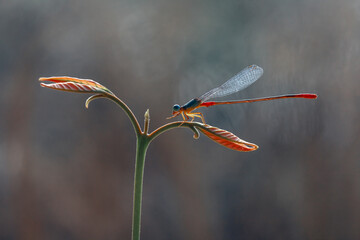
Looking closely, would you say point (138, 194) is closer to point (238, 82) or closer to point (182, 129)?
point (238, 82)

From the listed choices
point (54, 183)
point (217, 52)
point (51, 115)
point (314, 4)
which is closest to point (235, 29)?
point (217, 52)

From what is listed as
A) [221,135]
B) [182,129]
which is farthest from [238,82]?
[182,129]

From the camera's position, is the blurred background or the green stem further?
the blurred background

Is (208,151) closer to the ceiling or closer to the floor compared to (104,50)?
closer to the floor

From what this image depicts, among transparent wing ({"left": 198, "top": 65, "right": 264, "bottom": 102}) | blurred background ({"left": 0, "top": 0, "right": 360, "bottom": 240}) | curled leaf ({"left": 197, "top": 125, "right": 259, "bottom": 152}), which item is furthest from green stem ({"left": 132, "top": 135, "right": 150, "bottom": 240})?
blurred background ({"left": 0, "top": 0, "right": 360, "bottom": 240})

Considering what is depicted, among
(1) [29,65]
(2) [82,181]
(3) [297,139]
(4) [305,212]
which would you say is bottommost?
(4) [305,212]

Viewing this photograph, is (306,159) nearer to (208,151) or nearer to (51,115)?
(208,151)

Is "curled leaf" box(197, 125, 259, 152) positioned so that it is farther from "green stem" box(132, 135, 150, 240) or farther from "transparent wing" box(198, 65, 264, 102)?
"transparent wing" box(198, 65, 264, 102)

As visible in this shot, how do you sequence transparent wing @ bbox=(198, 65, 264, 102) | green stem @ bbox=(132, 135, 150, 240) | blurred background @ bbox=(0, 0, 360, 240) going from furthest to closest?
blurred background @ bbox=(0, 0, 360, 240), transparent wing @ bbox=(198, 65, 264, 102), green stem @ bbox=(132, 135, 150, 240)

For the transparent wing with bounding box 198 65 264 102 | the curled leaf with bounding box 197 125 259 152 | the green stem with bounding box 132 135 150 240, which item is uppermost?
the transparent wing with bounding box 198 65 264 102
